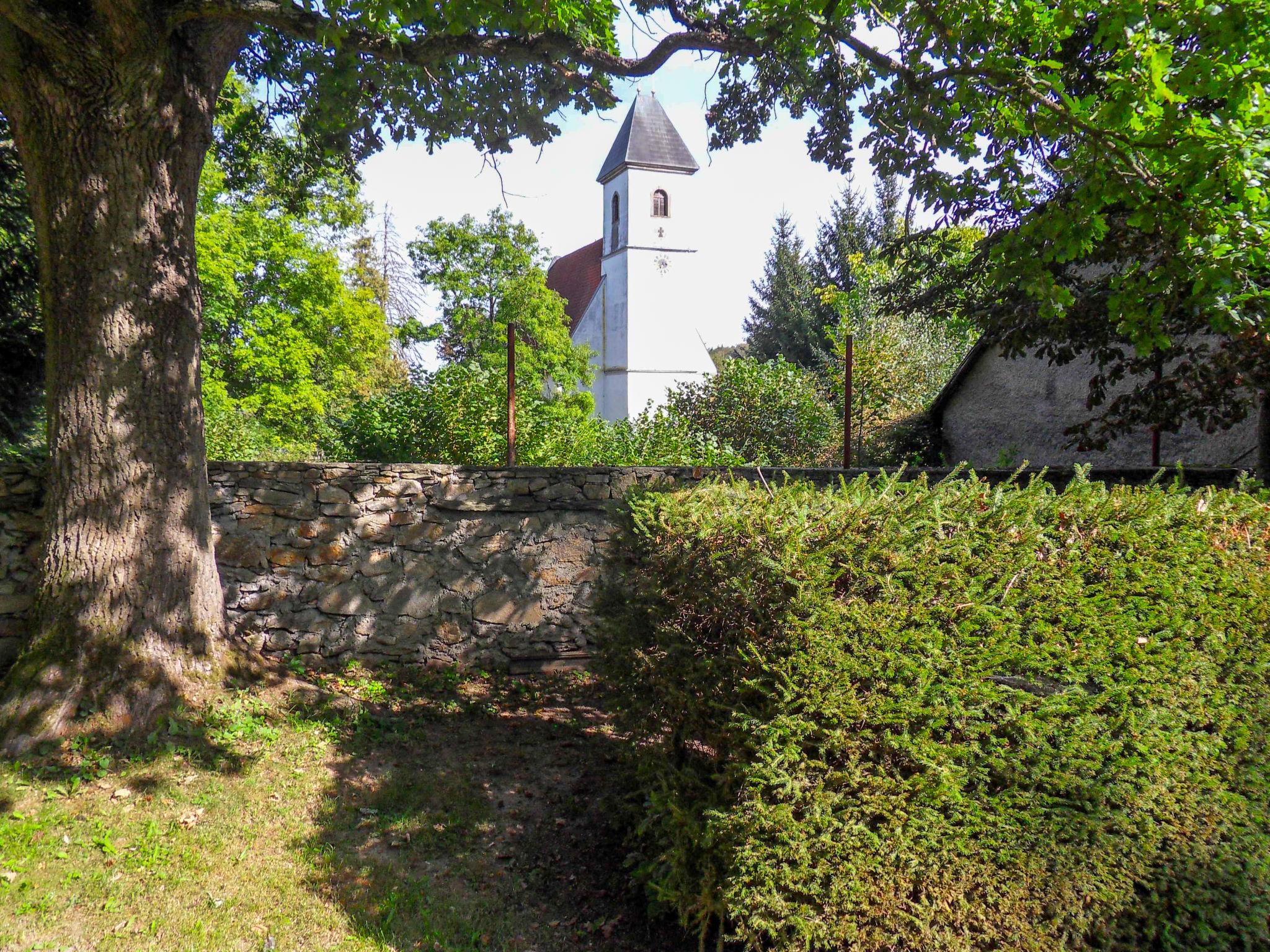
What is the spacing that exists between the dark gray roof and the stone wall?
94.9ft

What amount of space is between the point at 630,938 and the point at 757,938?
2.83ft

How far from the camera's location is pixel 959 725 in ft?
8.53

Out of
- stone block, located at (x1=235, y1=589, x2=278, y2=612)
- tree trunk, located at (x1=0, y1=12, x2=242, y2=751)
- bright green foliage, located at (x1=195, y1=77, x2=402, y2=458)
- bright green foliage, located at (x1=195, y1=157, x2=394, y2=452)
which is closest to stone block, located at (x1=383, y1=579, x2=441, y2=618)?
stone block, located at (x1=235, y1=589, x2=278, y2=612)

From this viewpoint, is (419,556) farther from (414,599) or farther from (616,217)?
(616,217)

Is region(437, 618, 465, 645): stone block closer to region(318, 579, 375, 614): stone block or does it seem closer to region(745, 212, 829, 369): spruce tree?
region(318, 579, 375, 614): stone block

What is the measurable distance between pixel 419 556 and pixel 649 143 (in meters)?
30.3

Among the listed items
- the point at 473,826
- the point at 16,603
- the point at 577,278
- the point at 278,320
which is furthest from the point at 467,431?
the point at 577,278

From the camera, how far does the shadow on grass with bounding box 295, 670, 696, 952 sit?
321cm

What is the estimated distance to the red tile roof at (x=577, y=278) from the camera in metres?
35.0

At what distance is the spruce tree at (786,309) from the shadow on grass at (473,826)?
22226 mm

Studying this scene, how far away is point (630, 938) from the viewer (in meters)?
3.16

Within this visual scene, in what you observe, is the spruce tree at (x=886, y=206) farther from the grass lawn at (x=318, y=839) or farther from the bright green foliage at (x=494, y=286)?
the grass lawn at (x=318, y=839)

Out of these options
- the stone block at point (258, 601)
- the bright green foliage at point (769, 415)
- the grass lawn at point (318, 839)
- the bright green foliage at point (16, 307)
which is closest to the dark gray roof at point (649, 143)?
the bright green foliage at point (769, 415)

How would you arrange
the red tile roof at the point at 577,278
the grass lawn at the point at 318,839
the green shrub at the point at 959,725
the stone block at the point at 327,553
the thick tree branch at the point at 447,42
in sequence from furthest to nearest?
1. the red tile roof at the point at 577,278
2. the stone block at the point at 327,553
3. the thick tree branch at the point at 447,42
4. the grass lawn at the point at 318,839
5. the green shrub at the point at 959,725
